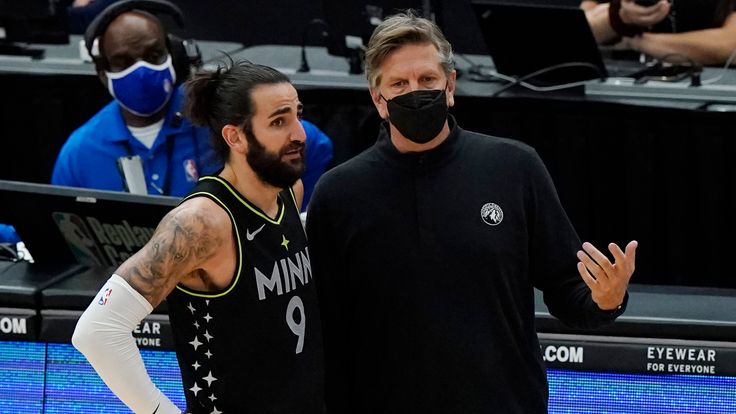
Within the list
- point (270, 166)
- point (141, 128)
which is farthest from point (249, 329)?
point (141, 128)

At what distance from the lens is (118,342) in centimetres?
281

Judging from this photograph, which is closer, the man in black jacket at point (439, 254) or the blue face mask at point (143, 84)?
the man in black jacket at point (439, 254)

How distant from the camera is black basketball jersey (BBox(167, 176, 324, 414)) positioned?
115 inches

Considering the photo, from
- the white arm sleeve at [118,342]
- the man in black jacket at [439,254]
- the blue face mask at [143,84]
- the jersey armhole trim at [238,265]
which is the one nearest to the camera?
the white arm sleeve at [118,342]

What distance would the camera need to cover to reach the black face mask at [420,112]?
3043mm

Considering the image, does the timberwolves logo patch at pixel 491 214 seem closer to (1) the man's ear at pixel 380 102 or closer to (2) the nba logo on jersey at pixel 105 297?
(1) the man's ear at pixel 380 102

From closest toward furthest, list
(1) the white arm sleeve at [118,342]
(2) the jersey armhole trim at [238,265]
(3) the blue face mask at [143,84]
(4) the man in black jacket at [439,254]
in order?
(1) the white arm sleeve at [118,342]
(2) the jersey armhole trim at [238,265]
(4) the man in black jacket at [439,254]
(3) the blue face mask at [143,84]

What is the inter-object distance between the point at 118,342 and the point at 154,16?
104 inches

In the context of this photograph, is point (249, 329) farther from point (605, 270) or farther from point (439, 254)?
point (605, 270)

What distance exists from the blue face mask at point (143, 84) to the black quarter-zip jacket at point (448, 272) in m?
2.06

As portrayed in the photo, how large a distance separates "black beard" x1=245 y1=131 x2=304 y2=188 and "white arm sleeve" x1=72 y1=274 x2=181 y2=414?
415 mm

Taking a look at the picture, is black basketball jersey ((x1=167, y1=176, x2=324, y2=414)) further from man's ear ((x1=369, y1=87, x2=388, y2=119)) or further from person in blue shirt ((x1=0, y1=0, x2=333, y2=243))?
person in blue shirt ((x1=0, y1=0, x2=333, y2=243))

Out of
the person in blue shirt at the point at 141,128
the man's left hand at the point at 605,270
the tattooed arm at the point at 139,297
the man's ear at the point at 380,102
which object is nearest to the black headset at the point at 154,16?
the person in blue shirt at the point at 141,128

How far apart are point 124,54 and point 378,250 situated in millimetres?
2373
